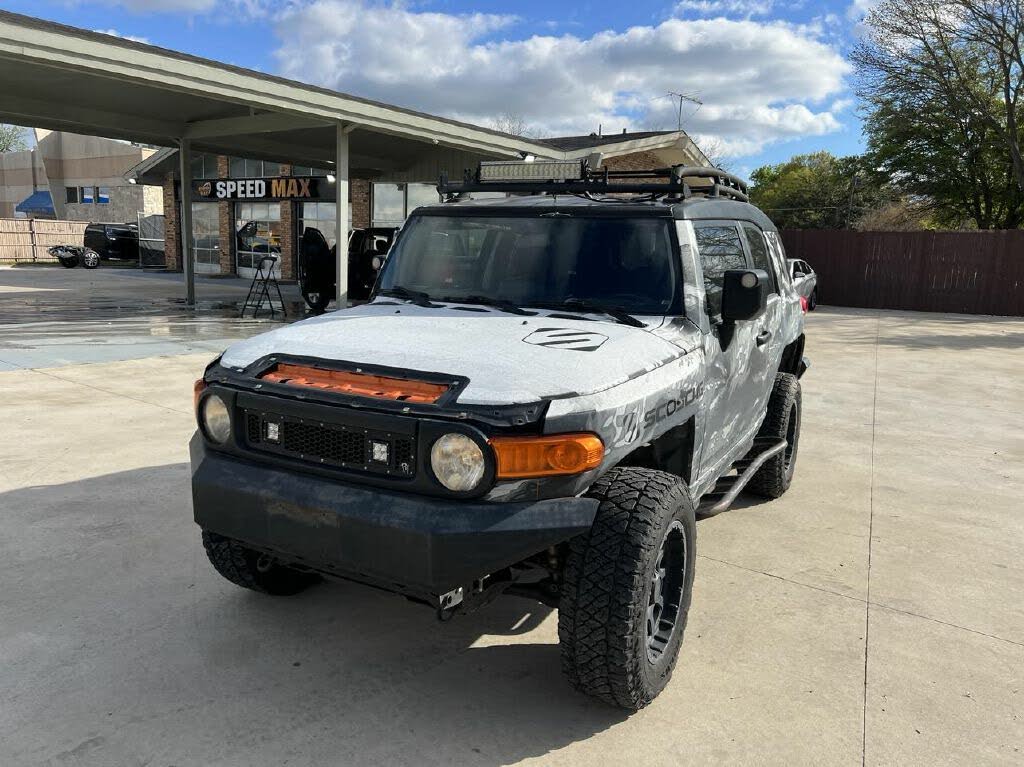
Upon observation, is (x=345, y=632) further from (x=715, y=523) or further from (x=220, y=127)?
(x=220, y=127)

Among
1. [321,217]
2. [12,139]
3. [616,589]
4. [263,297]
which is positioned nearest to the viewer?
[616,589]

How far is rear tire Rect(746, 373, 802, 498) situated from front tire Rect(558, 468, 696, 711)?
8.36 ft

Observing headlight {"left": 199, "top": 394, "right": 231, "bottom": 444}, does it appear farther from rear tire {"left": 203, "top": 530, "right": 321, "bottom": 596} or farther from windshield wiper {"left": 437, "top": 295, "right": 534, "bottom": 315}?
windshield wiper {"left": 437, "top": 295, "right": 534, "bottom": 315}

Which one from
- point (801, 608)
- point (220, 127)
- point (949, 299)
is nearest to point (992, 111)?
point (949, 299)

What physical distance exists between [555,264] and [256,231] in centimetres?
2547

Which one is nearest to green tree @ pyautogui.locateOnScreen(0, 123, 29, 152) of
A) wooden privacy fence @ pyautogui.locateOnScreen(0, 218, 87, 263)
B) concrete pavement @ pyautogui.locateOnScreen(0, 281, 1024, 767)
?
wooden privacy fence @ pyautogui.locateOnScreen(0, 218, 87, 263)

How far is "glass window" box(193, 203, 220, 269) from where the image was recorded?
28406mm

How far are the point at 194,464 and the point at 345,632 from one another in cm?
103

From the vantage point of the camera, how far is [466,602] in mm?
2756

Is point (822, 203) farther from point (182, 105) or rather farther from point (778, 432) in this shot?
point (778, 432)

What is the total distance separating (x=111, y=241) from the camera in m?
33.8

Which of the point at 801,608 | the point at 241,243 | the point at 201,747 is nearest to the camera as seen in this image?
the point at 201,747

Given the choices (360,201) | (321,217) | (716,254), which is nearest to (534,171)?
(716,254)

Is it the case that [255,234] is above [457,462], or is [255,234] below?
above
